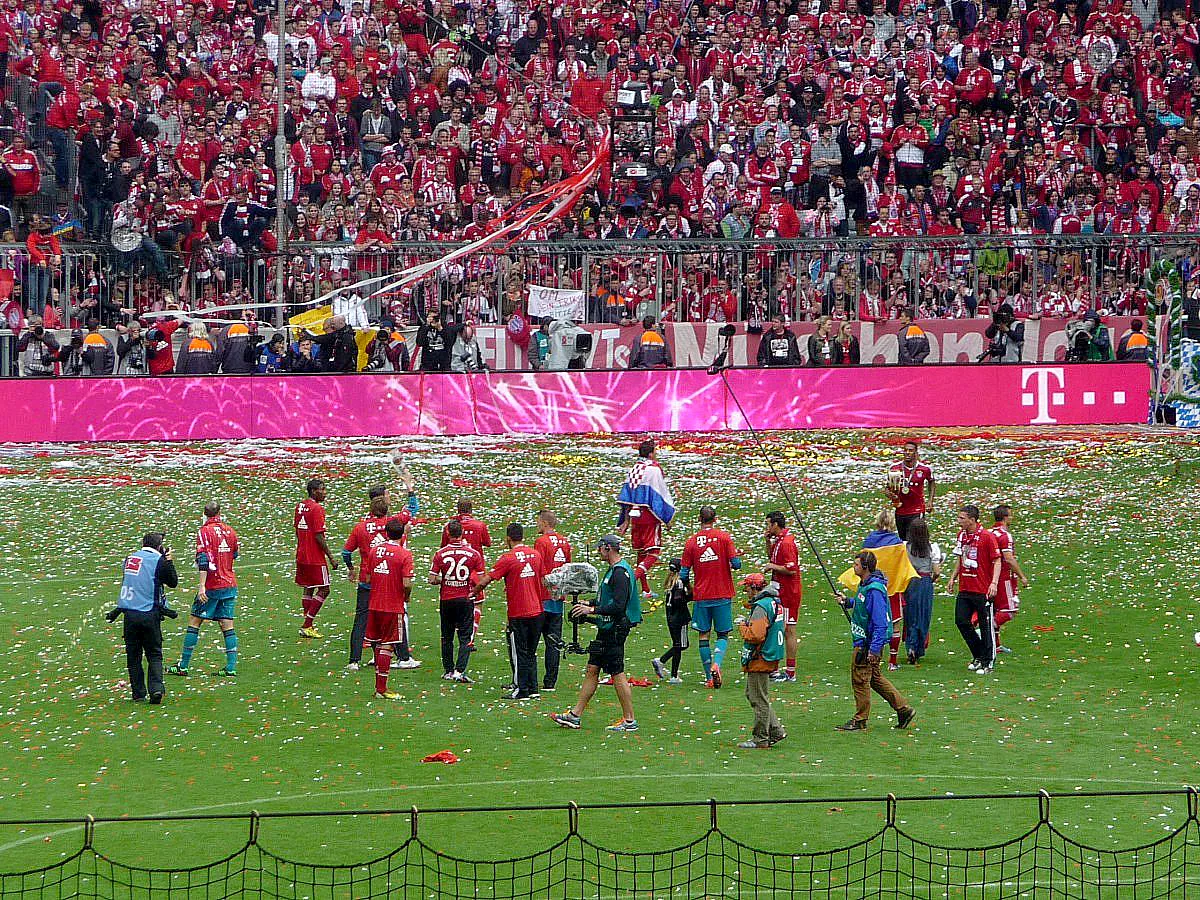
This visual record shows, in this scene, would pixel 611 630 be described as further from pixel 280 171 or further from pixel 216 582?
pixel 280 171

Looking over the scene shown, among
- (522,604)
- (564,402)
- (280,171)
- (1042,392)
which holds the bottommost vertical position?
(522,604)

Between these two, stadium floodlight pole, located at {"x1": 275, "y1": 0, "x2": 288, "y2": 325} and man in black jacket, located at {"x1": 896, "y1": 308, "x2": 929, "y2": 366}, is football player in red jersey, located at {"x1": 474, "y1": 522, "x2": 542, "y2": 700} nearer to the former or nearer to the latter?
man in black jacket, located at {"x1": 896, "y1": 308, "x2": 929, "y2": 366}

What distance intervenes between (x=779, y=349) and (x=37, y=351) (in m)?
13.3

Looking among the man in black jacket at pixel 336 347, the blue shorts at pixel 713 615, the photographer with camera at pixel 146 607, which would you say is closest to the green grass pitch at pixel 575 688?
the photographer with camera at pixel 146 607

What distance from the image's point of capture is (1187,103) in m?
37.8

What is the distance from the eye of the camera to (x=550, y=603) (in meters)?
17.3

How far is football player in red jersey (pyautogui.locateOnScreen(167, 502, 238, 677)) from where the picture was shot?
17703 mm

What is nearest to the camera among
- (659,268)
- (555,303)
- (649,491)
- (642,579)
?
(642,579)

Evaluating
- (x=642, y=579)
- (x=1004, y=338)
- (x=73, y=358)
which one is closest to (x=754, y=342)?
(x=1004, y=338)

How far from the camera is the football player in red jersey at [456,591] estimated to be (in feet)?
57.3

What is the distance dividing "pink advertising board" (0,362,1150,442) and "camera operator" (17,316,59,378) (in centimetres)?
93

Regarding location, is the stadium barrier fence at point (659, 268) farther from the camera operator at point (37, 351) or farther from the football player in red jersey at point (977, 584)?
the football player in red jersey at point (977, 584)

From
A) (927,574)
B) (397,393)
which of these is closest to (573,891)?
(927,574)

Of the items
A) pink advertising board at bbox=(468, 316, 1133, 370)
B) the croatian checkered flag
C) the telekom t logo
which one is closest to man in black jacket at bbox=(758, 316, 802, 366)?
pink advertising board at bbox=(468, 316, 1133, 370)
